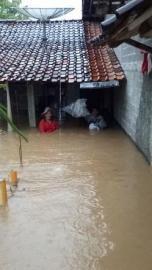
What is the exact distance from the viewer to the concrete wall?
8.66 meters

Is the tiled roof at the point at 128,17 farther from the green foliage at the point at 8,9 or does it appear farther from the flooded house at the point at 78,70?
the green foliage at the point at 8,9

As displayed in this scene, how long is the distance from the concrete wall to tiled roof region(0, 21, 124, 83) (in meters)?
0.75

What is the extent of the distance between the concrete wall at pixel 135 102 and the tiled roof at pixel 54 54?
0.75 metres

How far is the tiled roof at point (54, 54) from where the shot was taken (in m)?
12.4

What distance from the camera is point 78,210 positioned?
241 inches

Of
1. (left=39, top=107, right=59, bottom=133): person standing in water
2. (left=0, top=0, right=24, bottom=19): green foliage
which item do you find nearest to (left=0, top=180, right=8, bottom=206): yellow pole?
(left=39, top=107, right=59, bottom=133): person standing in water

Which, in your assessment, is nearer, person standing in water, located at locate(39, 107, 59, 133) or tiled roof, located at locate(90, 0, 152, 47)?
tiled roof, located at locate(90, 0, 152, 47)

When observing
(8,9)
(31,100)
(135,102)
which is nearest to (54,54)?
(31,100)

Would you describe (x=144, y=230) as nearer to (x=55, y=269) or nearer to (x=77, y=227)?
(x=77, y=227)

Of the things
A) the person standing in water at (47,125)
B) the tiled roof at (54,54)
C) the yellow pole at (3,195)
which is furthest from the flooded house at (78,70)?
the yellow pole at (3,195)

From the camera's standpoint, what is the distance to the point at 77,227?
5457mm

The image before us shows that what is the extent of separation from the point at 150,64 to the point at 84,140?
364 centimetres

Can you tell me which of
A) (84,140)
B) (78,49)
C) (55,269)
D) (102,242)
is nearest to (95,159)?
(84,140)

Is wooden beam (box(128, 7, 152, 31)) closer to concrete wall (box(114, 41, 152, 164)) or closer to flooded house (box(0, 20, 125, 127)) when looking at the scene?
concrete wall (box(114, 41, 152, 164))
